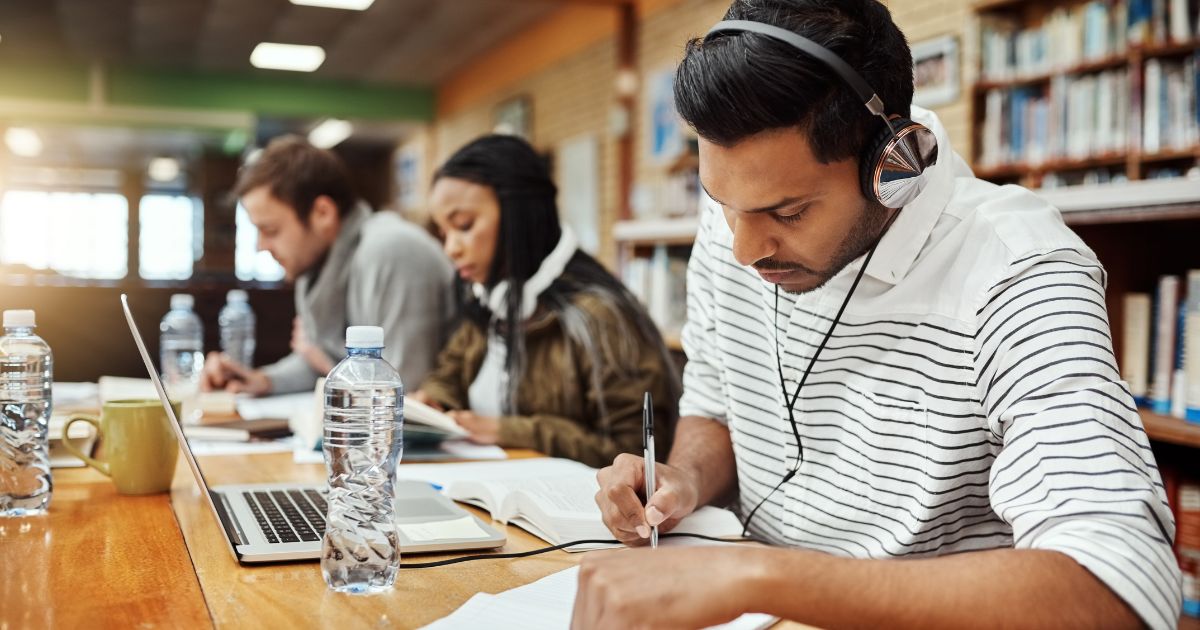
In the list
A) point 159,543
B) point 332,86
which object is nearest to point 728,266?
point 159,543

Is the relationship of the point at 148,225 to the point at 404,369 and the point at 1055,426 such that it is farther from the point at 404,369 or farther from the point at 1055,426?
the point at 1055,426

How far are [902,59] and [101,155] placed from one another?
13604mm

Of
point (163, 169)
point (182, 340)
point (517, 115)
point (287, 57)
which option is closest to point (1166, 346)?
point (182, 340)

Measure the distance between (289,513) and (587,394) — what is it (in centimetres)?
93

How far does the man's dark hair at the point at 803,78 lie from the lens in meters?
0.98

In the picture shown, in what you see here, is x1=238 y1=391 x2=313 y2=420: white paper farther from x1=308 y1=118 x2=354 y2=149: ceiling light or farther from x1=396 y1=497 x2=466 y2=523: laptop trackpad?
x1=308 y1=118 x2=354 y2=149: ceiling light

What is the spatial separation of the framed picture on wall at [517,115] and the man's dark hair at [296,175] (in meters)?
5.31

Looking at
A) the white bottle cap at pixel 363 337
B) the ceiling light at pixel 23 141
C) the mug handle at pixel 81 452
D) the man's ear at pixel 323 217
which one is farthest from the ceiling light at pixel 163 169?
the white bottle cap at pixel 363 337

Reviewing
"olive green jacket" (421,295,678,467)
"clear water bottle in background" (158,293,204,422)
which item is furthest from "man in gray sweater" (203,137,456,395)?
"olive green jacket" (421,295,678,467)

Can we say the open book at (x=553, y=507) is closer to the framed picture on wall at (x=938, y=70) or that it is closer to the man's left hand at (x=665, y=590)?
the man's left hand at (x=665, y=590)

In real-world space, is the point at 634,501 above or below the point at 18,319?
below

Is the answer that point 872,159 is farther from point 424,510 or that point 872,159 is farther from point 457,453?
point 457,453

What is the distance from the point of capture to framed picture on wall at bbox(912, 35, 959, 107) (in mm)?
4117

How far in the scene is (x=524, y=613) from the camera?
87 cm
